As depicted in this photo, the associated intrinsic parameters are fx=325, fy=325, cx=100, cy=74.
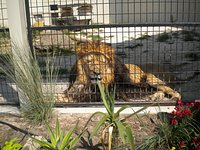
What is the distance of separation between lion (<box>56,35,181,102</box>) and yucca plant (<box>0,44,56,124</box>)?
79cm

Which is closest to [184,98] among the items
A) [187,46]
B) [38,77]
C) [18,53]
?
[38,77]

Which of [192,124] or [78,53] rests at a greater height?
[78,53]

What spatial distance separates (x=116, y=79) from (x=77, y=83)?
68 cm

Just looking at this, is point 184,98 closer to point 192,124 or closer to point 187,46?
point 192,124

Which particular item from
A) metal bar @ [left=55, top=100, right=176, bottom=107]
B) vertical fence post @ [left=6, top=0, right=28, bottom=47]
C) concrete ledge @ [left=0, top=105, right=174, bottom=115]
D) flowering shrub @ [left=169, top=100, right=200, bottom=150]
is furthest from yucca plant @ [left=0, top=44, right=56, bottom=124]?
flowering shrub @ [left=169, top=100, right=200, bottom=150]

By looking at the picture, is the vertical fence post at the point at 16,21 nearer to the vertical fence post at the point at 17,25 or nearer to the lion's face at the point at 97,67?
the vertical fence post at the point at 17,25

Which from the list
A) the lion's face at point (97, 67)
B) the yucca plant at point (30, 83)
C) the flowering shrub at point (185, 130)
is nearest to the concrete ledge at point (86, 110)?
the yucca plant at point (30, 83)

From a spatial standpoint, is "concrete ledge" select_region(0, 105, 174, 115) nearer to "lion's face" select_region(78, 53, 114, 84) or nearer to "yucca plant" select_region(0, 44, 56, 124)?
"yucca plant" select_region(0, 44, 56, 124)

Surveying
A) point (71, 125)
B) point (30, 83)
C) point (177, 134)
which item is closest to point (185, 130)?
point (177, 134)

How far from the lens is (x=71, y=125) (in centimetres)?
425

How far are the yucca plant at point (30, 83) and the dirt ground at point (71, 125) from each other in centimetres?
14

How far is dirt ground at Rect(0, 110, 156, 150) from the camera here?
3.83 m

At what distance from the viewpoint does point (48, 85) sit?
4238 mm

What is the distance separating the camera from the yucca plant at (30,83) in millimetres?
4098
